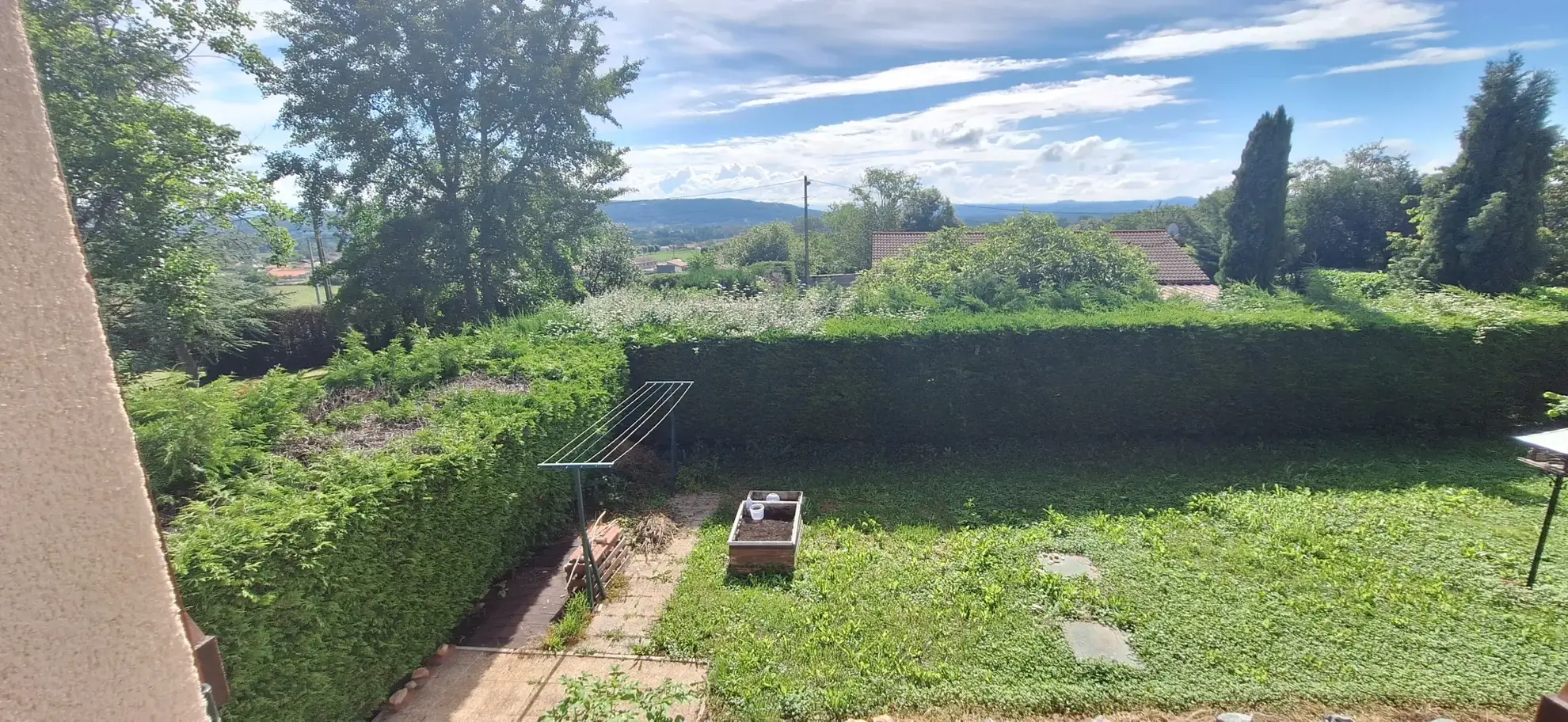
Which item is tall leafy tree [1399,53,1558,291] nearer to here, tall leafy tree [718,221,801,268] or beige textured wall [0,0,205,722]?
beige textured wall [0,0,205,722]

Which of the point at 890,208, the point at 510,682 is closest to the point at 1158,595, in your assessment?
the point at 510,682

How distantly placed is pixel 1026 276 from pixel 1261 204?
33.7ft

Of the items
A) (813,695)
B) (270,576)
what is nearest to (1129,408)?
(813,695)

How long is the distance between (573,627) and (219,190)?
1172 cm

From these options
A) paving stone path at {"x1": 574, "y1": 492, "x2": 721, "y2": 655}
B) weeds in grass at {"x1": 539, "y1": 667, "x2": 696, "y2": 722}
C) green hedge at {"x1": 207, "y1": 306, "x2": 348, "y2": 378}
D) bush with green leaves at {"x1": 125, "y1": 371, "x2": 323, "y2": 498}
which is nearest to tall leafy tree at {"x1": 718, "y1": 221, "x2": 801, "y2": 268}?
green hedge at {"x1": 207, "y1": 306, "x2": 348, "y2": 378}

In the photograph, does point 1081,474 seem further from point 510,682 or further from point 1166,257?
point 1166,257

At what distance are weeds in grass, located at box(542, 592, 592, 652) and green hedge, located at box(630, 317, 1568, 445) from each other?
11.7ft

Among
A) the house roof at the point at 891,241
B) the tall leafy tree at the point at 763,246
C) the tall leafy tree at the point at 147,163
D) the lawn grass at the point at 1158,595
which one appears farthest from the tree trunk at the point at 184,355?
the tall leafy tree at the point at 763,246

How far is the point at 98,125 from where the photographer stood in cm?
913

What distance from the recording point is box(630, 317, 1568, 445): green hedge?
25.2 ft

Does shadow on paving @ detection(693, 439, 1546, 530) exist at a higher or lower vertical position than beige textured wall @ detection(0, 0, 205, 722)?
lower

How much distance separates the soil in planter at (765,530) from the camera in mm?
5559

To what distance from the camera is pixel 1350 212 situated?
1198 inches

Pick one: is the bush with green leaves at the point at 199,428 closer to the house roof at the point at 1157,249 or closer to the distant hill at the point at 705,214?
the house roof at the point at 1157,249
